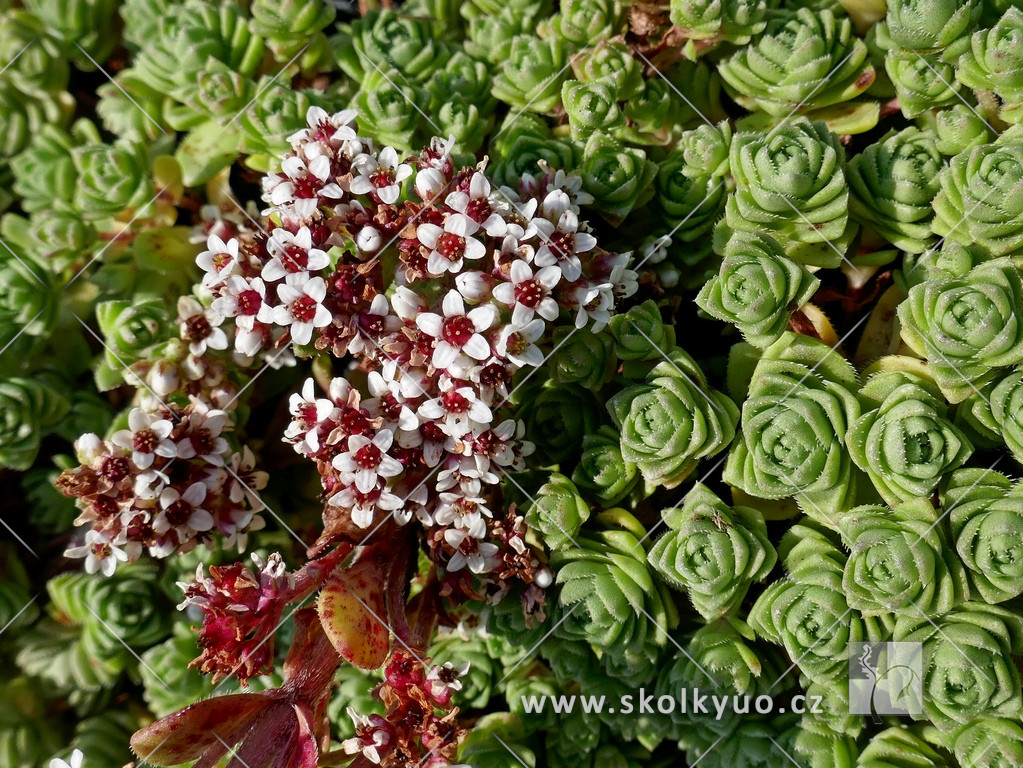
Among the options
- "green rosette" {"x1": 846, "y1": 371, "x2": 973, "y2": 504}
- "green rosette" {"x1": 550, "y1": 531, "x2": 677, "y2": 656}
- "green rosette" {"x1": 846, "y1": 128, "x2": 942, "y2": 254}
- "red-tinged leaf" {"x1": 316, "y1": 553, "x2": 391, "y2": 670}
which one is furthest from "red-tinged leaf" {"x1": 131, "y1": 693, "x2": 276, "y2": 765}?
"green rosette" {"x1": 846, "y1": 128, "x2": 942, "y2": 254}

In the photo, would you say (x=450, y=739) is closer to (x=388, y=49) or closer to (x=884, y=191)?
(x=884, y=191)

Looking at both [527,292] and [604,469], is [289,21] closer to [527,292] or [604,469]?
[527,292]

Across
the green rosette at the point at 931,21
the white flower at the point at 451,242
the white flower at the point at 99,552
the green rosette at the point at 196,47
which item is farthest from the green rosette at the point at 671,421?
the green rosette at the point at 196,47

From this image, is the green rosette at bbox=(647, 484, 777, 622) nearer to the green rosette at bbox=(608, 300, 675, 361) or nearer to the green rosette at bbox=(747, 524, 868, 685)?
the green rosette at bbox=(747, 524, 868, 685)

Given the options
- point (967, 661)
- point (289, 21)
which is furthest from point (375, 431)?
point (967, 661)

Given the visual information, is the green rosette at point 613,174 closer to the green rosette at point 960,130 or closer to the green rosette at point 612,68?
the green rosette at point 612,68

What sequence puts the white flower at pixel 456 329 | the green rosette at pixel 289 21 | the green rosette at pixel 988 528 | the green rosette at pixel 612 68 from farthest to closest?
the green rosette at pixel 289 21, the green rosette at pixel 612 68, the white flower at pixel 456 329, the green rosette at pixel 988 528
